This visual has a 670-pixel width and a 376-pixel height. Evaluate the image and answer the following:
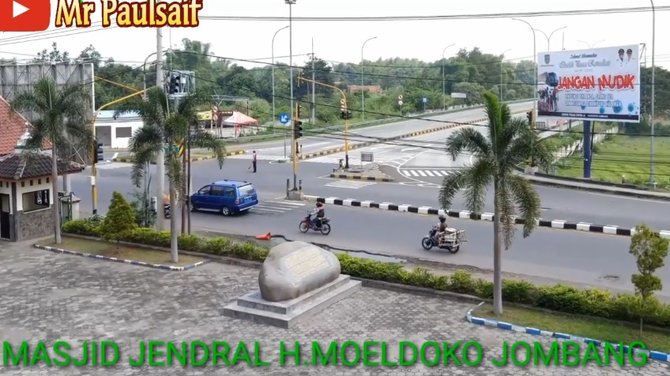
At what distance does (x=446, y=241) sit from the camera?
22.0 m

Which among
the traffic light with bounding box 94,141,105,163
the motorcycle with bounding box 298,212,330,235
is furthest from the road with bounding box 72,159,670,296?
the traffic light with bounding box 94,141,105,163

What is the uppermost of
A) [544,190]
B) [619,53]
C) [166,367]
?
[619,53]

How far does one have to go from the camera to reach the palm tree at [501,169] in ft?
50.1

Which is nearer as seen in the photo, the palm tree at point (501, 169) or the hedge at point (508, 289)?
the hedge at point (508, 289)

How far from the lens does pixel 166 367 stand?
43.2 feet

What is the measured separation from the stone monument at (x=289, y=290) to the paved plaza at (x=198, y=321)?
0.23m

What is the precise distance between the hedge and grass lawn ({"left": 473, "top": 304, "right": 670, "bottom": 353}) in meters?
0.18

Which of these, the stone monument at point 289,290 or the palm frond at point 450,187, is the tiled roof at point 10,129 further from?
the palm frond at point 450,187

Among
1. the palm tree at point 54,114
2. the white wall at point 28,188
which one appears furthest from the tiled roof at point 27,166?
the palm tree at point 54,114

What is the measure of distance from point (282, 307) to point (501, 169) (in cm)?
569

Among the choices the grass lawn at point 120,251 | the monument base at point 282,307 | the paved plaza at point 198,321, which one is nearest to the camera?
the paved plaza at point 198,321

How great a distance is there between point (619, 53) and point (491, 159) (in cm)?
2233

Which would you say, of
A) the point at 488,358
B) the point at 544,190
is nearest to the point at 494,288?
the point at 488,358

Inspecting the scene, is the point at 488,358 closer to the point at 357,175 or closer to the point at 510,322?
the point at 510,322
